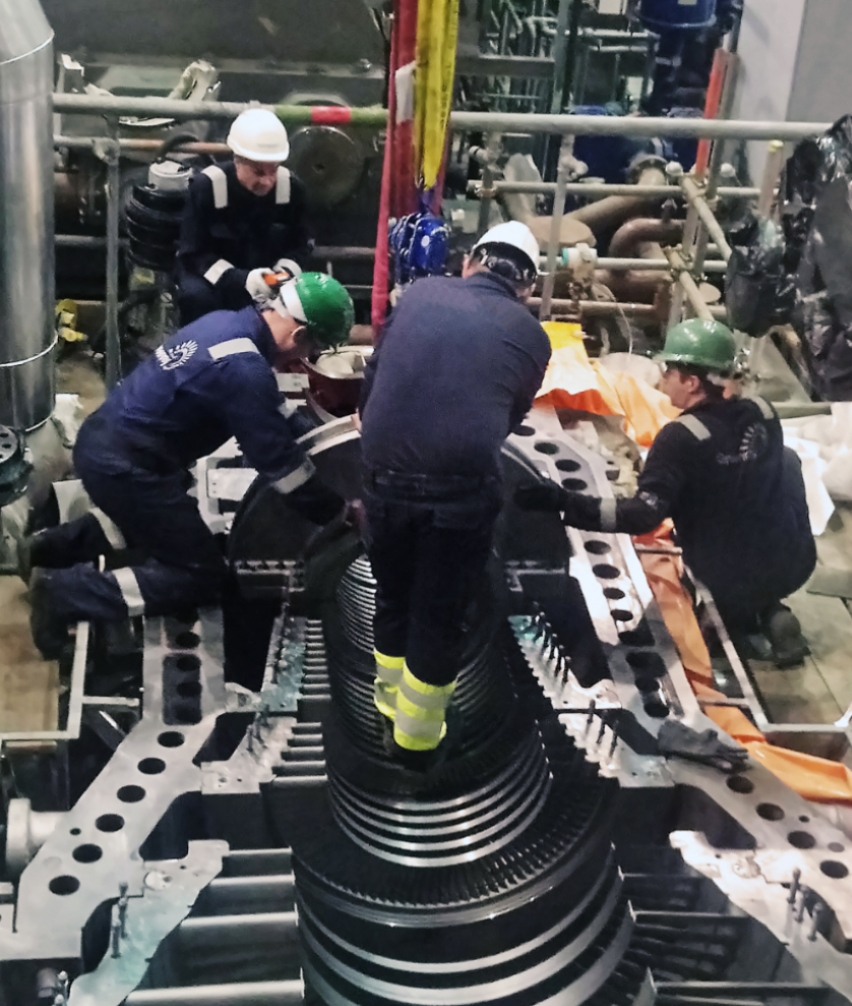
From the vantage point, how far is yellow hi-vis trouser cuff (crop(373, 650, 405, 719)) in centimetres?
328

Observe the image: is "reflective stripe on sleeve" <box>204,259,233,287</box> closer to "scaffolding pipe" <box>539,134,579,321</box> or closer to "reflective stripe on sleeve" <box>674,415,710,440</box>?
"scaffolding pipe" <box>539,134,579,321</box>

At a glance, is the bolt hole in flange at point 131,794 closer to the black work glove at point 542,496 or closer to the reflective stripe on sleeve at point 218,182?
the black work glove at point 542,496

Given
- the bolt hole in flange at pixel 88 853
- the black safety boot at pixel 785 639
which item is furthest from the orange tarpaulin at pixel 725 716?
the bolt hole in flange at pixel 88 853

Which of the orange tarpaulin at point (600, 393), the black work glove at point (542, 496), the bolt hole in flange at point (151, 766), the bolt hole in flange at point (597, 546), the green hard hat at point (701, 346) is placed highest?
the green hard hat at point (701, 346)

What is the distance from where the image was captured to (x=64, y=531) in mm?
3898

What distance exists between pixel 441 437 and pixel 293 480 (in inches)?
24.9

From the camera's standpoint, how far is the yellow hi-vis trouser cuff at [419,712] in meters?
3.15

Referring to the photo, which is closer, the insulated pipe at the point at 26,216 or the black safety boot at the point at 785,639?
the insulated pipe at the point at 26,216

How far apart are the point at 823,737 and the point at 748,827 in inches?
32.3

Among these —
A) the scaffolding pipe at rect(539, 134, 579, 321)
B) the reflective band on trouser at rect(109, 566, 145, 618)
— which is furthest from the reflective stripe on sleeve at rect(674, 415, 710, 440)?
the reflective band on trouser at rect(109, 566, 145, 618)

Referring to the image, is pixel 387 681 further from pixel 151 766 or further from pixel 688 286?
pixel 688 286

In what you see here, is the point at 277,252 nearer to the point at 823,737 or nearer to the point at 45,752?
the point at 45,752

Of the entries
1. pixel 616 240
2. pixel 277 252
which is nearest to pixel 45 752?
pixel 277 252

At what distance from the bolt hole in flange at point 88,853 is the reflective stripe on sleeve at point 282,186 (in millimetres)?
2753
